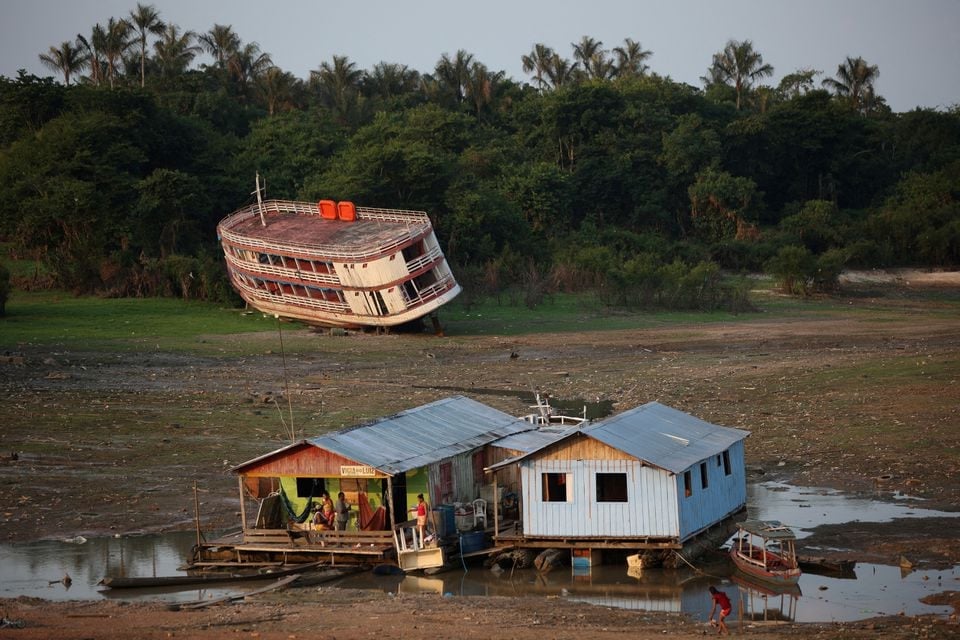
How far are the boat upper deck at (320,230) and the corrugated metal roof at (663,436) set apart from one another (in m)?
28.9

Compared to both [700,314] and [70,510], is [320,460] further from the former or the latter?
[700,314]

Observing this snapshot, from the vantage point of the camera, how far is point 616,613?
20.2 meters

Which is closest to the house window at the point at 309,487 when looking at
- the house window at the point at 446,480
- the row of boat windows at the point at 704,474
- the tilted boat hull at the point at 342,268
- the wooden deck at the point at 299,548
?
the wooden deck at the point at 299,548

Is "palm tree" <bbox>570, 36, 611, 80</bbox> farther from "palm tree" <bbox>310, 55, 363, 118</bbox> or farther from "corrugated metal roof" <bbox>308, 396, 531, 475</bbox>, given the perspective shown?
"corrugated metal roof" <bbox>308, 396, 531, 475</bbox>

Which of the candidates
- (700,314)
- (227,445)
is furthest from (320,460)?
(700,314)

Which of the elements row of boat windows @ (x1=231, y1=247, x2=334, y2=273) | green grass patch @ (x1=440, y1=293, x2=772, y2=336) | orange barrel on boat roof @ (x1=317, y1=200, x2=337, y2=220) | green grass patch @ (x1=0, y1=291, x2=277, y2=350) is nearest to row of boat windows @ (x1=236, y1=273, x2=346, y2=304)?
row of boat windows @ (x1=231, y1=247, x2=334, y2=273)

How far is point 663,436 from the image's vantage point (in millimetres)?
25266

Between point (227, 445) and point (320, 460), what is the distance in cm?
973

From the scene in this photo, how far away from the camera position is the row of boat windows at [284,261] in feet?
187

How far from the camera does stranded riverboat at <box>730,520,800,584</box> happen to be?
2167 cm

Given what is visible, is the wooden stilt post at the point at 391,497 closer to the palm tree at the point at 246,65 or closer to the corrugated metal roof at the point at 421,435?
the corrugated metal roof at the point at 421,435

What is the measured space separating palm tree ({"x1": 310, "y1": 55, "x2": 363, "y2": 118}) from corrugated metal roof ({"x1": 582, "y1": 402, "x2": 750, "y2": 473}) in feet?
276

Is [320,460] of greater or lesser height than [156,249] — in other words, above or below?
below

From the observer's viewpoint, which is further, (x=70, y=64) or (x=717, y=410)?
(x=70, y=64)
